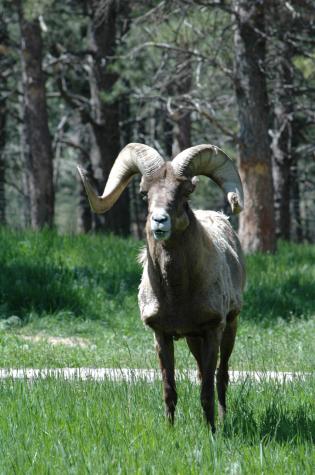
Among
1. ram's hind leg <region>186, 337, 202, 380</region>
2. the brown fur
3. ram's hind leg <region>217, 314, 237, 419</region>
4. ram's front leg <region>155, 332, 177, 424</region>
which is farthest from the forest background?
ram's front leg <region>155, 332, 177, 424</region>

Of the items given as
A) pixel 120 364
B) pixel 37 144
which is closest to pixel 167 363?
pixel 120 364

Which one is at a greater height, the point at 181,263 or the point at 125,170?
the point at 125,170

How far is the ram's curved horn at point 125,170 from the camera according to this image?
7.79 m

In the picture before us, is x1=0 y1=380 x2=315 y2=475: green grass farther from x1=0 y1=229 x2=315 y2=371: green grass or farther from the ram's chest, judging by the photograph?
x1=0 y1=229 x2=315 y2=371: green grass

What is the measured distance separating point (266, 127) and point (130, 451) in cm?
1298

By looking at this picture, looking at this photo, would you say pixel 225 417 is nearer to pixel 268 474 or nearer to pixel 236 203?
pixel 236 203

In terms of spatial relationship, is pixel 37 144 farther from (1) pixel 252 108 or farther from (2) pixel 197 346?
(2) pixel 197 346

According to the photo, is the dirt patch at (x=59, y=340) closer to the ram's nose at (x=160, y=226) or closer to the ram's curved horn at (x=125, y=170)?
the ram's curved horn at (x=125, y=170)

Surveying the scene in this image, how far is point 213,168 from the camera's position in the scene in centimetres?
820

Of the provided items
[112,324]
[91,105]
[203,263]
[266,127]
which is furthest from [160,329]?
[91,105]

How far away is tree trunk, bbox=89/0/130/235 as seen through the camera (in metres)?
25.0

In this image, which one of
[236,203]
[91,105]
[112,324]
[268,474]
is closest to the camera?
[268,474]

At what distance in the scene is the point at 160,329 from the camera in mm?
8000

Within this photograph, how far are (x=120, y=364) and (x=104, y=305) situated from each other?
3610mm
